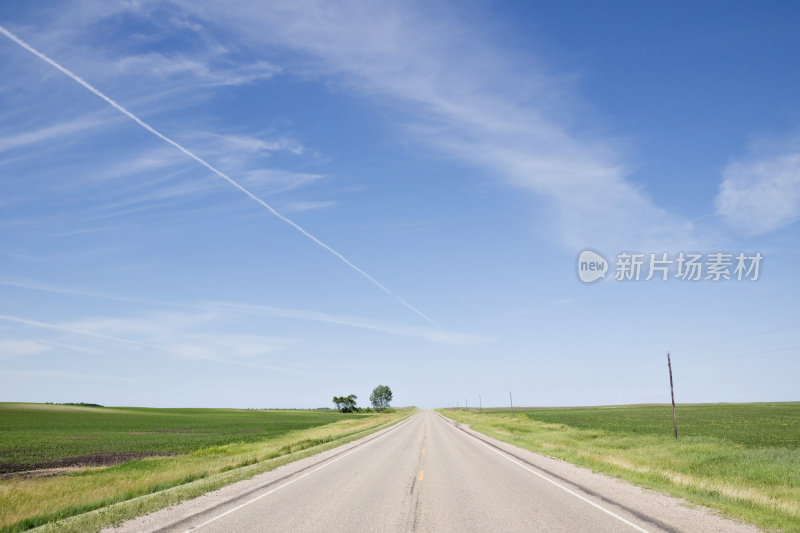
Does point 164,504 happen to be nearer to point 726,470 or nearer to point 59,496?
point 59,496

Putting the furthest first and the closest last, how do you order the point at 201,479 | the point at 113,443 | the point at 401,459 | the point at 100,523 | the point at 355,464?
1. the point at 113,443
2. the point at 401,459
3. the point at 355,464
4. the point at 201,479
5. the point at 100,523

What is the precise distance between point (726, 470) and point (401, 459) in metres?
13.2

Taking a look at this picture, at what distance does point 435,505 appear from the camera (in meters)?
10.8

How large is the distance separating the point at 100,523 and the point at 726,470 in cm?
2194

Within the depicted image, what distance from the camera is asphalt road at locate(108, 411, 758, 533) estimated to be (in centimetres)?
897

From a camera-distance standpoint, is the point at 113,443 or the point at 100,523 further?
the point at 113,443

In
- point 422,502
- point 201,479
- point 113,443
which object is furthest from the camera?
point 113,443

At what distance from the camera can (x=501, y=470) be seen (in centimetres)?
1717

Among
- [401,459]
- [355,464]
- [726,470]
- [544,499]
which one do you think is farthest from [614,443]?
[544,499]

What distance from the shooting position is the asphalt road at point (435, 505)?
897cm

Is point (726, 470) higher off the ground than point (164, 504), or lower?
lower

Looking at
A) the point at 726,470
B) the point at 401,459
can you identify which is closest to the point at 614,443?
the point at 726,470

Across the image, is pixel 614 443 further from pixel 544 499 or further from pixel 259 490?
pixel 259 490

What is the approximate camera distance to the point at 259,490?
43.4 feet
